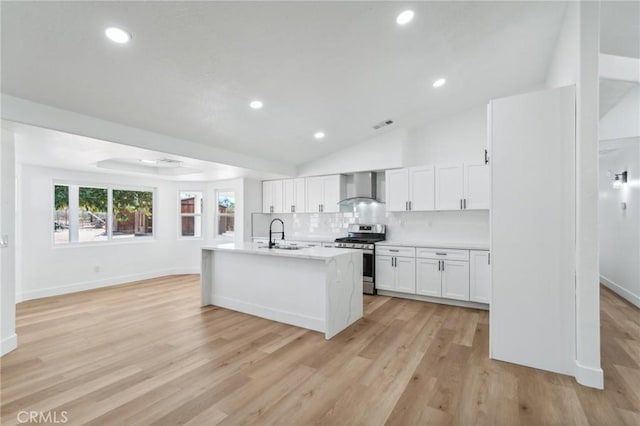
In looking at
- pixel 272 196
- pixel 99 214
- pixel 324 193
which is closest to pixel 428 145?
pixel 324 193

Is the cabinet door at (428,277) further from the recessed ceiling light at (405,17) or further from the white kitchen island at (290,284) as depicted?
the recessed ceiling light at (405,17)

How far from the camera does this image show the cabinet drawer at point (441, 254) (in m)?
4.48

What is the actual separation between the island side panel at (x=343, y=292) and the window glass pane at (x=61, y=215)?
208 inches

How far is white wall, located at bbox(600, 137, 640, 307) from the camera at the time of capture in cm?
459

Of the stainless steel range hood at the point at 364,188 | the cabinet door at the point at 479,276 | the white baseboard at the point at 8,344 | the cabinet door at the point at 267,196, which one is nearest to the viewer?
the white baseboard at the point at 8,344

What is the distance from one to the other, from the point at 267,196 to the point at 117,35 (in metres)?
4.74

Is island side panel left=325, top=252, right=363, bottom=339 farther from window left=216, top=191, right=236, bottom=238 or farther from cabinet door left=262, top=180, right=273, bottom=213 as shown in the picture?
window left=216, top=191, right=236, bottom=238

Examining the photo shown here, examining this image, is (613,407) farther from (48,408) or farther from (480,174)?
(48,408)

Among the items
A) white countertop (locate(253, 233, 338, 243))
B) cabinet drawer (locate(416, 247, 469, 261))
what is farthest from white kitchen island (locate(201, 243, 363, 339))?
white countertop (locate(253, 233, 338, 243))

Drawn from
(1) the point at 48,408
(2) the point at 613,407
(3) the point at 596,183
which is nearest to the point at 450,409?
(2) the point at 613,407

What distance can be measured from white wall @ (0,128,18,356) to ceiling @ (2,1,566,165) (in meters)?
0.67

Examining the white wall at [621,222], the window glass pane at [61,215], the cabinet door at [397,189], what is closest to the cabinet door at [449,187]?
the cabinet door at [397,189]

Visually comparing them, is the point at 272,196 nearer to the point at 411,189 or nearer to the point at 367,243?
the point at 367,243

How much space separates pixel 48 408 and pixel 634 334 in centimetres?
560
